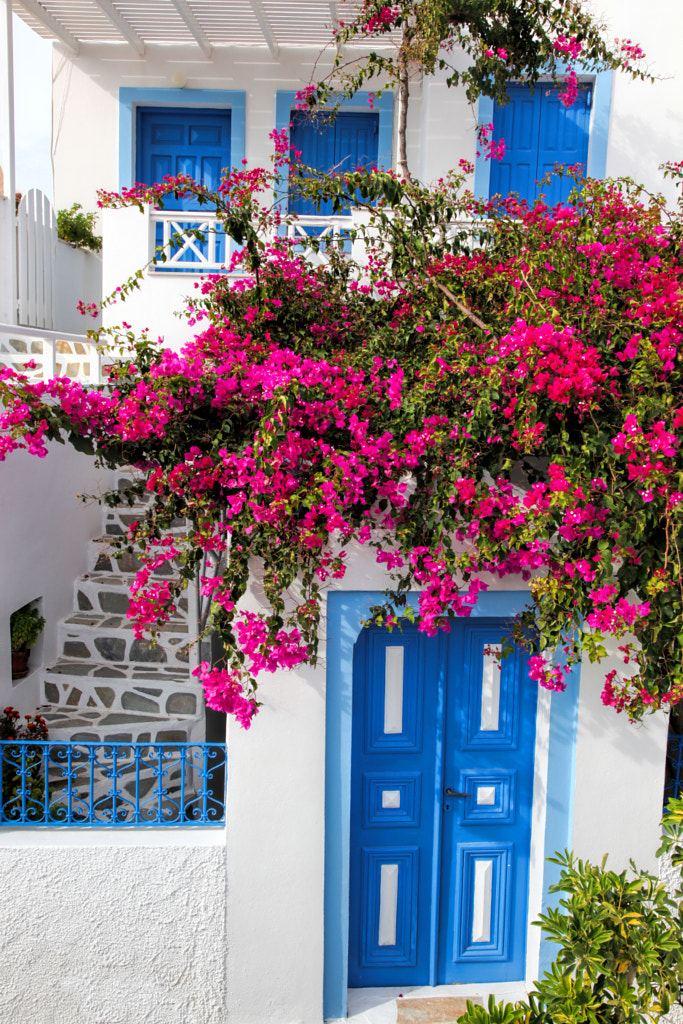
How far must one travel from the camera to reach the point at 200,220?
6617 mm

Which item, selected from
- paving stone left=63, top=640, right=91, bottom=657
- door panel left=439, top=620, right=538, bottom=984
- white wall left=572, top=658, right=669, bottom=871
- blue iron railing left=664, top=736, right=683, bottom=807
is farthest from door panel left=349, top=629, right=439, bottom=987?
paving stone left=63, top=640, right=91, bottom=657

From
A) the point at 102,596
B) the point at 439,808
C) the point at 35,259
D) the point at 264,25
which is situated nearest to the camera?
the point at 439,808

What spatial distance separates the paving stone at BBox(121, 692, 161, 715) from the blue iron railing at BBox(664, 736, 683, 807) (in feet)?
12.2

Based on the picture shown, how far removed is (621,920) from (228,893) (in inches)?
86.7

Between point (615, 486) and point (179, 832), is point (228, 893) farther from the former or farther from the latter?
point (615, 486)

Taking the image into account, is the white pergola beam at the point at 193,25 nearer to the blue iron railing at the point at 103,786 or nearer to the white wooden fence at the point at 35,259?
the white wooden fence at the point at 35,259

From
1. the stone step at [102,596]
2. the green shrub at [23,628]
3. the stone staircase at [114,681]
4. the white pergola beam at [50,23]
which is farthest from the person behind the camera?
the white pergola beam at [50,23]

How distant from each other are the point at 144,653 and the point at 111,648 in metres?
0.28

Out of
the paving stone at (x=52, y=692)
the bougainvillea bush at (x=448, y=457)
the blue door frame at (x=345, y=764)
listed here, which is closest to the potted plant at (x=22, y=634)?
the paving stone at (x=52, y=692)

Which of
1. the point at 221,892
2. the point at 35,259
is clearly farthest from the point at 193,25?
the point at 221,892

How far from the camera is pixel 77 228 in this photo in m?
9.04

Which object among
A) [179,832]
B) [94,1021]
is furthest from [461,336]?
[94,1021]

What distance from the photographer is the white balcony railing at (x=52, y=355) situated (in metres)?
6.34

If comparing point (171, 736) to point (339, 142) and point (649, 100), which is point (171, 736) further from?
point (649, 100)
